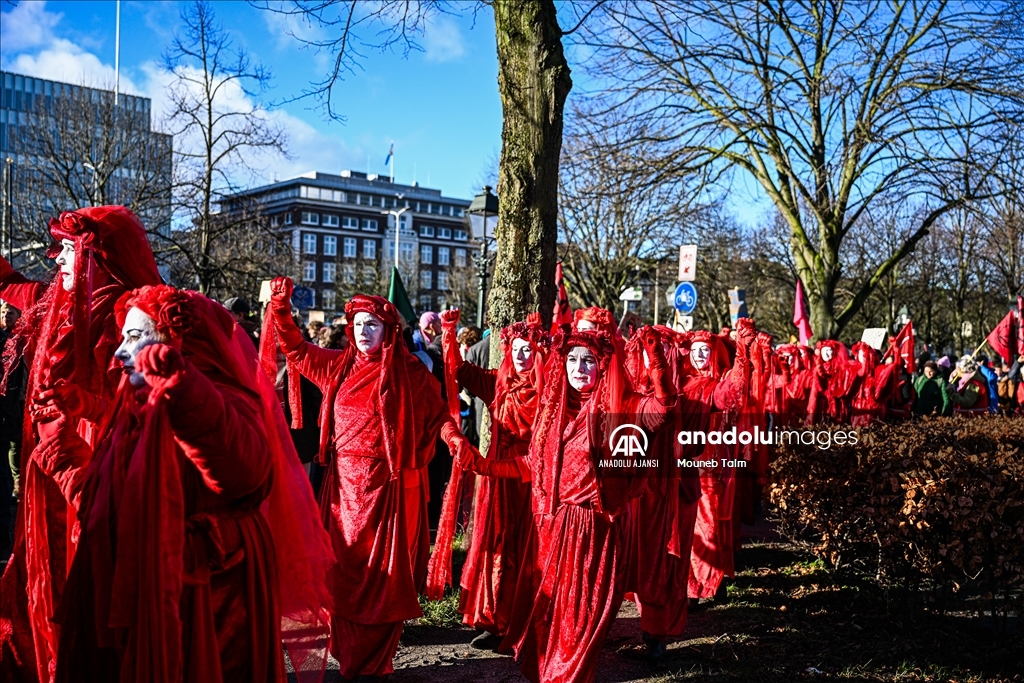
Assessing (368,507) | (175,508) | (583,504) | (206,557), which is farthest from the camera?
(368,507)

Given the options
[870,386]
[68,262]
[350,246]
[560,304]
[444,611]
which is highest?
[350,246]

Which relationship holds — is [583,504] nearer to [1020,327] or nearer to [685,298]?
[685,298]

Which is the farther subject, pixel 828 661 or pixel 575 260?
pixel 575 260

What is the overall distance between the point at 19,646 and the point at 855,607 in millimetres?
5449

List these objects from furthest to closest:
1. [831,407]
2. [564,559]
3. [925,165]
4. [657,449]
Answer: [925,165] < [831,407] < [657,449] < [564,559]

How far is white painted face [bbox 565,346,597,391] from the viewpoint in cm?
457

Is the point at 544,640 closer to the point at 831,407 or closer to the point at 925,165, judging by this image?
the point at 831,407

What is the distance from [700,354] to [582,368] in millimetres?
2737

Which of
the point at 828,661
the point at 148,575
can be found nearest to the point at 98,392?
the point at 148,575

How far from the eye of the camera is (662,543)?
5.83 metres

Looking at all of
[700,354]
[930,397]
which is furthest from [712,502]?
[930,397]

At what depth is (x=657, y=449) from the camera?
545cm

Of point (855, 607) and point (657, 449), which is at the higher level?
point (657, 449)

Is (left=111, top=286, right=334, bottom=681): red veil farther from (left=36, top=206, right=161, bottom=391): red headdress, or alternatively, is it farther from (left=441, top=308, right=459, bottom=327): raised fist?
(left=441, top=308, right=459, bottom=327): raised fist
